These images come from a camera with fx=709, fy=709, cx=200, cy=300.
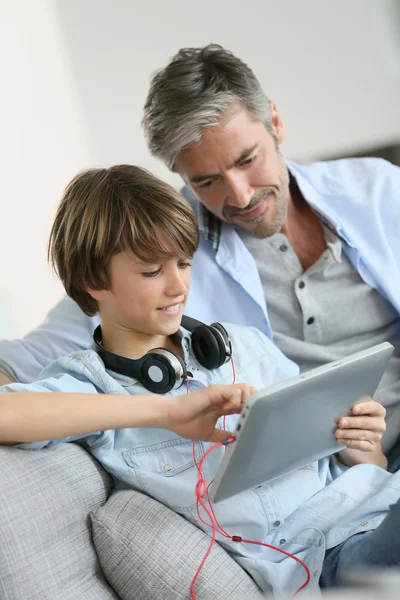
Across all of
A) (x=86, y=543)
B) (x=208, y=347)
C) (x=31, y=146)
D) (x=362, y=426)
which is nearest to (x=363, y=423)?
(x=362, y=426)

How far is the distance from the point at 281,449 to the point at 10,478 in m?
0.43

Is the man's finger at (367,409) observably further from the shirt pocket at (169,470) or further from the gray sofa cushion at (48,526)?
the gray sofa cushion at (48,526)

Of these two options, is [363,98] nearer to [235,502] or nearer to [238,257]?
[238,257]

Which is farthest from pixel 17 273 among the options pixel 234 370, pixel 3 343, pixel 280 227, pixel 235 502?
pixel 235 502

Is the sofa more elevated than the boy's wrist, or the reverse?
the boy's wrist

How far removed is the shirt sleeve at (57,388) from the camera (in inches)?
45.5

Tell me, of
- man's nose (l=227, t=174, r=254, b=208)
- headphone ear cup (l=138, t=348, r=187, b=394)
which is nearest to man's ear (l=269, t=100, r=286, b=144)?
man's nose (l=227, t=174, r=254, b=208)

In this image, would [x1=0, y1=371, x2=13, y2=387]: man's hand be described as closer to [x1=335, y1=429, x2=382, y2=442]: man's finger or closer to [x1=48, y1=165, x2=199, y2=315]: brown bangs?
[x1=48, y1=165, x2=199, y2=315]: brown bangs

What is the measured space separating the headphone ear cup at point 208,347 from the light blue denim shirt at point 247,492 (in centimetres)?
3

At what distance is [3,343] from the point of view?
1.56 metres

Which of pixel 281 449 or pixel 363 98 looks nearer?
pixel 281 449

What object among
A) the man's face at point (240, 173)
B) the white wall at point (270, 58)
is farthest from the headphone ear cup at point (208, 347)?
the white wall at point (270, 58)

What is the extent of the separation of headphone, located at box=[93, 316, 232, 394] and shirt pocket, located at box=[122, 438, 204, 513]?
108 millimetres

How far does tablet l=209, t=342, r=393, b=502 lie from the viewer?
969mm
